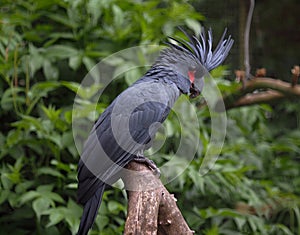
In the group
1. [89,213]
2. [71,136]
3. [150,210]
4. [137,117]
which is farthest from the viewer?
[71,136]

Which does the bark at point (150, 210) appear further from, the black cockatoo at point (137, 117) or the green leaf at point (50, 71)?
the green leaf at point (50, 71)

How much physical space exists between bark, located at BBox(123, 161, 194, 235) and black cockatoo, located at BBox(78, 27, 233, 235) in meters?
0.09

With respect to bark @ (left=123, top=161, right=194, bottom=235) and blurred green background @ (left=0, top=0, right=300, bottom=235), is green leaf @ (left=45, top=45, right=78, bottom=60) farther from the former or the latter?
bark @ (left=123, top=161, right=194, bottom=235)

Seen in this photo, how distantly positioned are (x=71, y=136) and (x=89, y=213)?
75cm

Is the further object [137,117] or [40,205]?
[40,205]

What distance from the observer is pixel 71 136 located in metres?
2.35

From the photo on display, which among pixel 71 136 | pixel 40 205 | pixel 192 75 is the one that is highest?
pixel 192 75

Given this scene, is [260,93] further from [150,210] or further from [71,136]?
[150,210]

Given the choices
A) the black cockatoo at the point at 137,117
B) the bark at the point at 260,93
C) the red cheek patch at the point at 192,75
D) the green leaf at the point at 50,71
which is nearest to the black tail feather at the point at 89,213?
the black cockatoo at the point at 137,117

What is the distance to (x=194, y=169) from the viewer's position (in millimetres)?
2479

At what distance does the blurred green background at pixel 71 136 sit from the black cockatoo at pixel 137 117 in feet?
1.74

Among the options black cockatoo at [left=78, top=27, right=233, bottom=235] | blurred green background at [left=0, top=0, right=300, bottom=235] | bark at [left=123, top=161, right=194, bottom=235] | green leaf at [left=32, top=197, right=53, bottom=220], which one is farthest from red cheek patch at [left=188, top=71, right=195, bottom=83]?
green leaf at [left=32, top=197, right=53, bottom=220]

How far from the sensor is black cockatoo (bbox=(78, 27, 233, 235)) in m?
1.67

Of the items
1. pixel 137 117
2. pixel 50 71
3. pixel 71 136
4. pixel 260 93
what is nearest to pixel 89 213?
pixel 137 117
